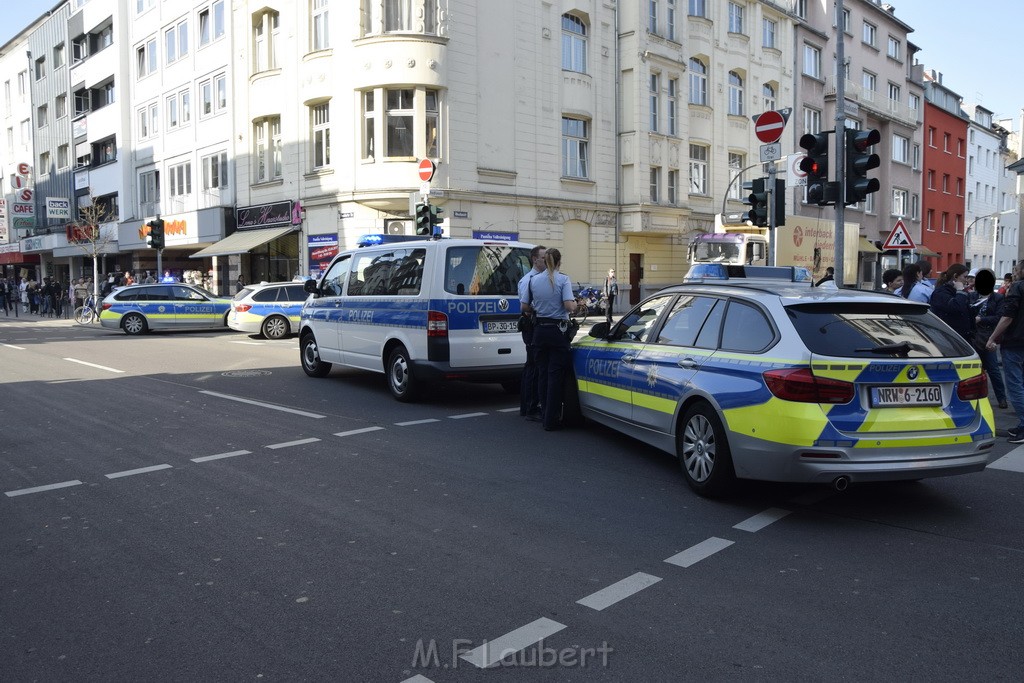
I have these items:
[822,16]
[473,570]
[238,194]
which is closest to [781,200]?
[473,570]

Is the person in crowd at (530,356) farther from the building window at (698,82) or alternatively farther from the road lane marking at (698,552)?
the building window at (698,82)

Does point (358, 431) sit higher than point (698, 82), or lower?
lower

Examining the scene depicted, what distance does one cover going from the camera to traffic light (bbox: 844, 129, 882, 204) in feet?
35.4

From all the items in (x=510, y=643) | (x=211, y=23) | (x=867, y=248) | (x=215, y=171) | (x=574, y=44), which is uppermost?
(x=211, y=23)

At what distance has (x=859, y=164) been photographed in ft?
35.9

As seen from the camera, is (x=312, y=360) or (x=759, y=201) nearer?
(x=312, y=360)

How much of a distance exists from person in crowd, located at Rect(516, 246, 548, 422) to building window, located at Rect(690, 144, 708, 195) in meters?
27.4

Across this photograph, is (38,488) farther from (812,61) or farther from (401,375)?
(812,61)

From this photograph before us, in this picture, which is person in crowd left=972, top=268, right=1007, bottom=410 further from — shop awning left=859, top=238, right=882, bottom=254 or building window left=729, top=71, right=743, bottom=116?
shop awning left=859, top=238, right=882, bottom=254

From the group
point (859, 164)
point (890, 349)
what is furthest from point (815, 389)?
point (859, 164)

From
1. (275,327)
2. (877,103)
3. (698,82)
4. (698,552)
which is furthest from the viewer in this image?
(877,103)

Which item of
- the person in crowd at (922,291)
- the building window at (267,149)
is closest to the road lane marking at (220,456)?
the person in crowd at (922,291)

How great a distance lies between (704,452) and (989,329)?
5.59 metres

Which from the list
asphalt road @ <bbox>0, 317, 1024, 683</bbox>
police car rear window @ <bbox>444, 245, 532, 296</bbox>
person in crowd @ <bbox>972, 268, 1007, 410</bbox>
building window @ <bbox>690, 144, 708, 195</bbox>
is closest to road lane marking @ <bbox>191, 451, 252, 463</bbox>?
asphalt road @ <bbox>0, 317, 1024, 683</bbox>
